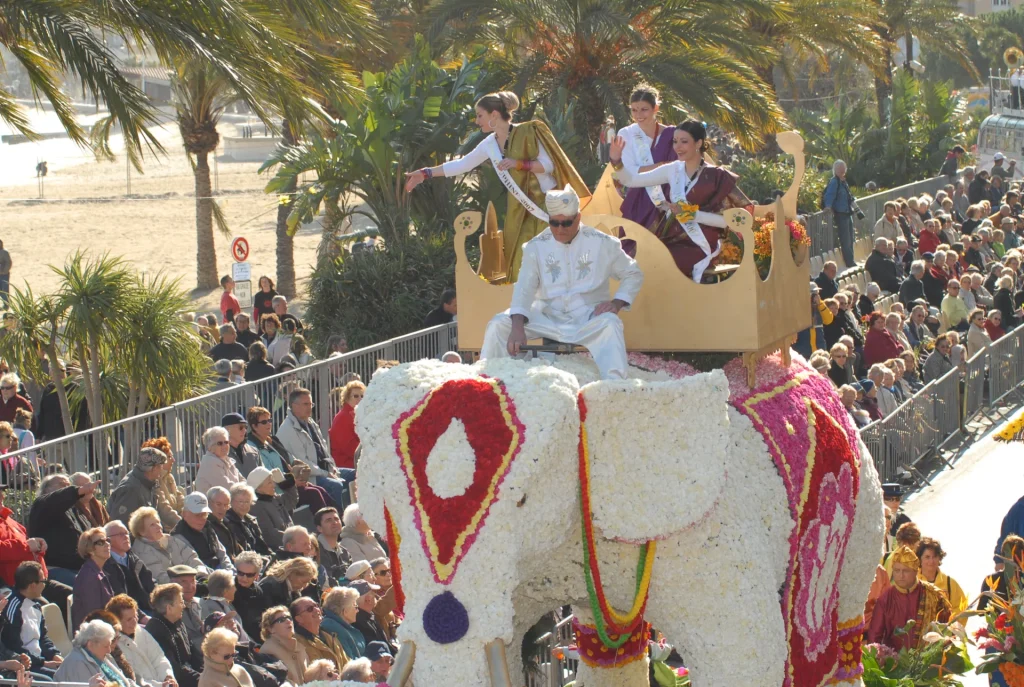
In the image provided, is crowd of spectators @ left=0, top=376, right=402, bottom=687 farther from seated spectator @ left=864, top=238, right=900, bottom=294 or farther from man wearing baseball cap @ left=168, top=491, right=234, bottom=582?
seated spectator @ left=864, top=238, right=900, bottom=294

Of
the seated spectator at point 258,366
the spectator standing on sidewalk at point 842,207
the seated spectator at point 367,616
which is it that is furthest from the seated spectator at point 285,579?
the spectator standing on sidewalk at point 842,207

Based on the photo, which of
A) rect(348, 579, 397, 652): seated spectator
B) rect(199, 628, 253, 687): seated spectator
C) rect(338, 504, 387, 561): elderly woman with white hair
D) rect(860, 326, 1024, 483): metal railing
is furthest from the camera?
rect(860, 326, 1024, 483): metal railing

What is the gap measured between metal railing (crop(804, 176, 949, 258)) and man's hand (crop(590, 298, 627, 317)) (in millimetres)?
14498

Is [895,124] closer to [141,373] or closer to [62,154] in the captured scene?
[141,373]

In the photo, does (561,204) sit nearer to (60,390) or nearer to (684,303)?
(684,303)

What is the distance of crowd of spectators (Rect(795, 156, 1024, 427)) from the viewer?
17359mm

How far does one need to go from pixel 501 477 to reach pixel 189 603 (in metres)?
3.96

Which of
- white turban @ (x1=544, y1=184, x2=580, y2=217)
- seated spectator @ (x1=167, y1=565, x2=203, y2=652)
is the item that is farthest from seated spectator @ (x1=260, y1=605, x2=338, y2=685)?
white turban @ (x1=544, y1=184, x2=580, y2=217)

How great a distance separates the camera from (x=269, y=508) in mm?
11859

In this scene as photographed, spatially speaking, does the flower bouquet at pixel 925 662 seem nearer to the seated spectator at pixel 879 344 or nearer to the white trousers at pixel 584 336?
the white trousers at pixel 584 336

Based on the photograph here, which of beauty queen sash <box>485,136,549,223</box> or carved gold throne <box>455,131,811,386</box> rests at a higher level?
beauty queen sash <box>485,136,549,223</box>

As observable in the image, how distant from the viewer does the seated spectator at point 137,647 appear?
29.1 feet

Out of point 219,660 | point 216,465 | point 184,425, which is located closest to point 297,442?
point 184,425

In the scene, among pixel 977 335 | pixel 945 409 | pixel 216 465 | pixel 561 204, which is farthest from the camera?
pixel 977 335
